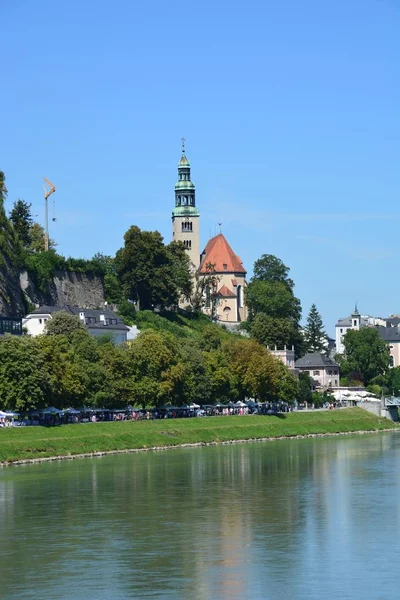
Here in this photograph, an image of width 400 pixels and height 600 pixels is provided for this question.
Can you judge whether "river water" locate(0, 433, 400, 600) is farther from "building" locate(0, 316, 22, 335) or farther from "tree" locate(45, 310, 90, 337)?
"building" locate(0, 316, 22, 335)

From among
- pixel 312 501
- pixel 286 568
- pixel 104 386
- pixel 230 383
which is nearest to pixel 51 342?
pixel 104 386

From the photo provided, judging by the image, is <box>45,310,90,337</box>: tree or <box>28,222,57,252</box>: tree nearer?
<box>45,310,90,337</box>: tree

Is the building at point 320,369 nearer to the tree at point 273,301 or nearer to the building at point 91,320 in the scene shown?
the tree at point 273,301

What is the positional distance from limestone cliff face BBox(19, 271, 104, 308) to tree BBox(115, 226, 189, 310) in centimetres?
436

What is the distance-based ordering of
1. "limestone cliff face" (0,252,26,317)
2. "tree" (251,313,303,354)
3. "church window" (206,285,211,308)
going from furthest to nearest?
"church window" (206,285,211,308), "tree" (251,313,303,354), "limestone cliff face" (0,252,26,317)

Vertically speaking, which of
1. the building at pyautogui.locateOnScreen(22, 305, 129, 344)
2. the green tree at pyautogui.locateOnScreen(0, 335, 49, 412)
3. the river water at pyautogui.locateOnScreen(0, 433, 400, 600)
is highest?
the building at pyautogui.locateOnScreen(22, 305, 129, 344)

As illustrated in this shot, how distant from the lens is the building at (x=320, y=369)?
184 m

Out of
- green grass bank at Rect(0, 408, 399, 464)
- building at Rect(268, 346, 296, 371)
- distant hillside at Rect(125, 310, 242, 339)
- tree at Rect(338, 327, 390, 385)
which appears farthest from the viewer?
tree at Rect(338, 327, 390, 385)

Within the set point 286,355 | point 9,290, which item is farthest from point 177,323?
point 9,290

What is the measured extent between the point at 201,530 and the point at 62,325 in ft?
250

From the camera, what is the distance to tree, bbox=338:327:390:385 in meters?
192

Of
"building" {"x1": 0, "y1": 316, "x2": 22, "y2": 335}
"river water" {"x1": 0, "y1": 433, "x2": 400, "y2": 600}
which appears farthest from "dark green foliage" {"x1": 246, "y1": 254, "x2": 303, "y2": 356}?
"river water" {"x1": 0, "y1": 433, "x2": 400, "y2": 600}

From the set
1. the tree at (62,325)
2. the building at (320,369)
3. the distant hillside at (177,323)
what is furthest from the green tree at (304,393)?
the tree at (62,325)

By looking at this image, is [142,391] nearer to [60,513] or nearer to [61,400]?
[61,400]
